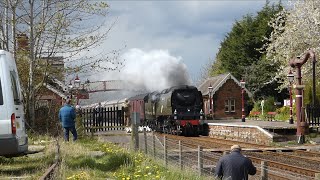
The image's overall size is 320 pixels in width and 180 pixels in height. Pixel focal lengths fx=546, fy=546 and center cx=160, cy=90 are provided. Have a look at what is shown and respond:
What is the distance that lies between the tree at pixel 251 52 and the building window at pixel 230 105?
8.33ft

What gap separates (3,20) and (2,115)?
37.3 ft

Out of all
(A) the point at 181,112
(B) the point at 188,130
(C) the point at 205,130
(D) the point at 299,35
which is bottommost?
(C) the point at 205,130

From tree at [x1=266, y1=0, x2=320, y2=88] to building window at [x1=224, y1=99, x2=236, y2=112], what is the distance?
1689cm

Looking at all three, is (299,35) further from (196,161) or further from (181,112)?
(196,161)

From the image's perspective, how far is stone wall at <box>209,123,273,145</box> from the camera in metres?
27.0

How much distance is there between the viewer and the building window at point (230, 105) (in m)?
59.9

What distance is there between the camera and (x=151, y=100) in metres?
37.8

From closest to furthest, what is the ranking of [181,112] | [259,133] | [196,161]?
[196,161] → [259,133] → [181,112]

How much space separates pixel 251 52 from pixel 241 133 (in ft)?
110

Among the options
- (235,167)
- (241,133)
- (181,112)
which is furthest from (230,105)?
(235,167)

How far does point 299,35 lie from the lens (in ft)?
127

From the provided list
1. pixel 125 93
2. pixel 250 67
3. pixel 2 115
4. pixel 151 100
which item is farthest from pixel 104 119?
pixel 250 67

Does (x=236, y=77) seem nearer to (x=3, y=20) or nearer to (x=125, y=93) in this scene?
(x=125, y=93)

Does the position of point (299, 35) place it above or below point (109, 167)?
above
